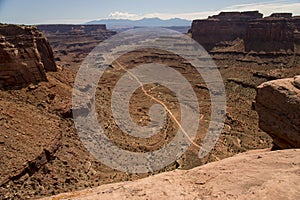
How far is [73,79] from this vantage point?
40.1m

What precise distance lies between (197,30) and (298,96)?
105 metres

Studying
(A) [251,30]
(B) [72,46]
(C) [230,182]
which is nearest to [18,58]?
(C) [230,182]

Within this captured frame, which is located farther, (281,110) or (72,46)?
(72,46)

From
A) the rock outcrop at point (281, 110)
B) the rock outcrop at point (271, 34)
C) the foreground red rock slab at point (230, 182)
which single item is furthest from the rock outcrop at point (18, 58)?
the rock outcrop at point (271, 34)

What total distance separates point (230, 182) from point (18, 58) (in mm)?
26392

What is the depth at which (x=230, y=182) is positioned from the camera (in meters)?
11.2

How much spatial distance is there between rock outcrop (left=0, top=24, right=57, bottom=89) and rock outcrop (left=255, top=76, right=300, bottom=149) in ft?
76.7

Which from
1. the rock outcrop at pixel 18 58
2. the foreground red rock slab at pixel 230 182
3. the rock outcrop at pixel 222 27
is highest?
the rock outcrop at pixel 222 27

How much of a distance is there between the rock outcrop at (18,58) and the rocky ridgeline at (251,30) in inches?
2880

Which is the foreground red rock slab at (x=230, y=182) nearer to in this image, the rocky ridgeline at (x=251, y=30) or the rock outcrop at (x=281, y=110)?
the rock outcrop at (x=281, y=110)

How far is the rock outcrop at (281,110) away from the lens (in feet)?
53.3

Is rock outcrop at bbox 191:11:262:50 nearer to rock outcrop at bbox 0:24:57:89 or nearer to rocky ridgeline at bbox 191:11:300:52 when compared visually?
rocky ridgeline at bbox 191:11:300:52

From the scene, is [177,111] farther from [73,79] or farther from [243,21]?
[243,21]

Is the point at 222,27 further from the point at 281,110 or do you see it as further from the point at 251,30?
the point at 281,110
